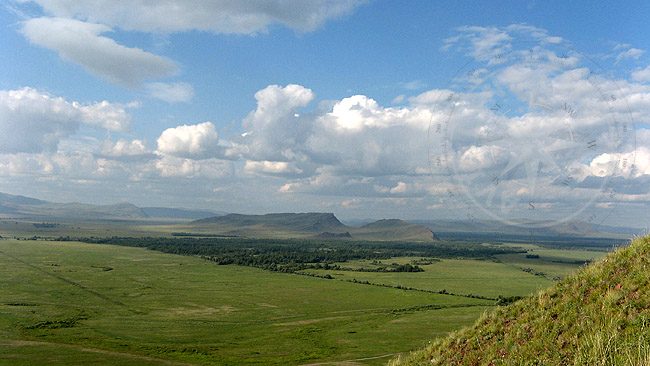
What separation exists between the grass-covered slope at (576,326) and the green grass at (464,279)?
110 m

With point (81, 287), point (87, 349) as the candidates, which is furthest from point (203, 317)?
point (81, 287)

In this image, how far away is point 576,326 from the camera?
647 inches

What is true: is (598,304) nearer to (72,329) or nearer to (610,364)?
(610,364)

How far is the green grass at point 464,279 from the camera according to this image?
130000mm

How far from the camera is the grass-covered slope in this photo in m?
13.9

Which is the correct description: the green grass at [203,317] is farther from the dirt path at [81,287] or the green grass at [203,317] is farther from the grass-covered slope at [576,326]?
the grass-covered slope at [576,326]

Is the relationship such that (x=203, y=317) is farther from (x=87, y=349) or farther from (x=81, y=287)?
(x=81, y=287)

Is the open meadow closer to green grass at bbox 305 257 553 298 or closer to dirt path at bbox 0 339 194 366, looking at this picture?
dirt path at bbox 0 339 194 366

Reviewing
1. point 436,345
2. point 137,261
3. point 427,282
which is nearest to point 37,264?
point 137,261

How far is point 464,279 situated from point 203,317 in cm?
11108

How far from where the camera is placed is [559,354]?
15.2 metres

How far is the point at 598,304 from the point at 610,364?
17.3 ft

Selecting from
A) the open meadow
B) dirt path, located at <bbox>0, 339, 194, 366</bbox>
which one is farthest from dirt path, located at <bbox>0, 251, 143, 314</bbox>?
dirt path, located at <bbox>0, 339, 194, 366</bbox>

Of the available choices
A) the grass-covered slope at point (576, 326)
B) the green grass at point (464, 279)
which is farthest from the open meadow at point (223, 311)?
the grass-covered slope at point (576, 326)
